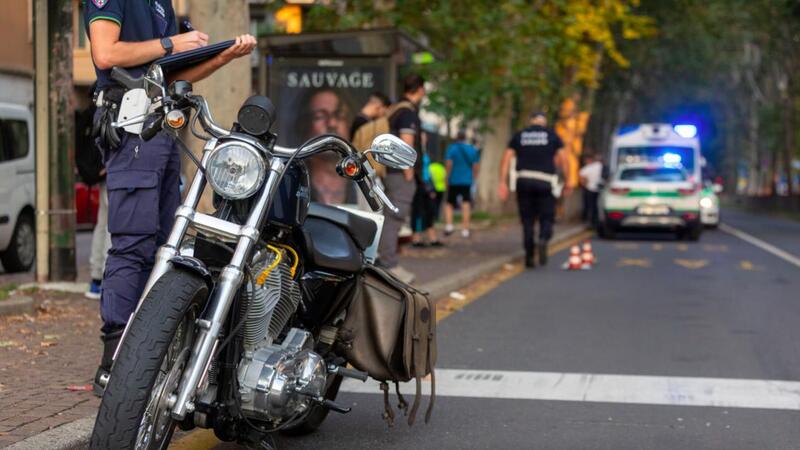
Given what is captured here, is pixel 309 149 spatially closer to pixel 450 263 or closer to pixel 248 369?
pixel 248 369

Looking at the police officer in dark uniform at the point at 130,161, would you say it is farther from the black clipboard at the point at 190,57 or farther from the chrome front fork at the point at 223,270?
the chrome front fork at the point at 223,270

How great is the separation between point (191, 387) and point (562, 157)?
48.2ft

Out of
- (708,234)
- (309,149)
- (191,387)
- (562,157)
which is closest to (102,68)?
(309,149)

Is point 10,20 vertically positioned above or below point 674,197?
above

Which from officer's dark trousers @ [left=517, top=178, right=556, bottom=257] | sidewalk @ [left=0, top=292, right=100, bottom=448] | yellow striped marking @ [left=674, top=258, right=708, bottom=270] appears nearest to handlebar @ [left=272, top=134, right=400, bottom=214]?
sidewalk @ [left=0, top=292, right=100, bottom=448]

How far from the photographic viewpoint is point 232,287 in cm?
455

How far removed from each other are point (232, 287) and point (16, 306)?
5.07 metres

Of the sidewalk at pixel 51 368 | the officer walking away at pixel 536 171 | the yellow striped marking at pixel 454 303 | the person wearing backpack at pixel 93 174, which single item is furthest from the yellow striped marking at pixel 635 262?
the person wearing backpack at pixel 93 174

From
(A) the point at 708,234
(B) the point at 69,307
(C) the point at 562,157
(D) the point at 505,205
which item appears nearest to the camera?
(B) the point at 69,307

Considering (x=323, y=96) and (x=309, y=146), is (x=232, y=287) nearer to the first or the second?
(x=309, y=146)

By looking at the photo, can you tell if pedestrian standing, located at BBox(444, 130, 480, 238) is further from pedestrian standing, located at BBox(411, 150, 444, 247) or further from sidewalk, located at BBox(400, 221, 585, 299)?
pedestrian standing, located at BBox(411, 150, 444, 247)

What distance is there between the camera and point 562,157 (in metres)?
18.8

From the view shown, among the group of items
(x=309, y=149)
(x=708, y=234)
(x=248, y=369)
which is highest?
(x=309, y=149)

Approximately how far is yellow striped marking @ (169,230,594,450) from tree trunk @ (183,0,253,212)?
7.57ft
